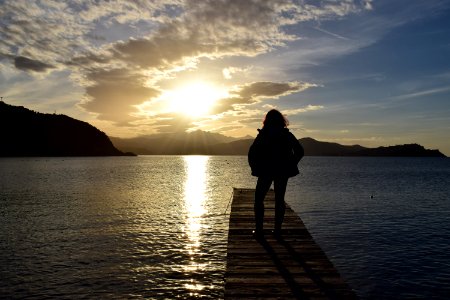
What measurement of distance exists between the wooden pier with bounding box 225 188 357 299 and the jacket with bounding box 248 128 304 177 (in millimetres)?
2161

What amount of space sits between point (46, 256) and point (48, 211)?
1454 centimetres

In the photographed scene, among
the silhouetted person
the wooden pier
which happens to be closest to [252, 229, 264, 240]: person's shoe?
the wooden pier

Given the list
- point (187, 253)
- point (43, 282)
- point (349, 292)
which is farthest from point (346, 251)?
point (43, 282)

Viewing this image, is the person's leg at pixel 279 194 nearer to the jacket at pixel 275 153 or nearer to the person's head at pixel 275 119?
the jacket at pixel 275 153

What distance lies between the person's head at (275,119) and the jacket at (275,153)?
0.11 meters

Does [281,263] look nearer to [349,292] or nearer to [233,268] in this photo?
[233,268]

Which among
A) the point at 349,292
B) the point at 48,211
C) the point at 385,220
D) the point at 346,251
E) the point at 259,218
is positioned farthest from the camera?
the point at 48,211

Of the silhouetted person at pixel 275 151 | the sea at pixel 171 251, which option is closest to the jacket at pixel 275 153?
the silhouetted person at pixel 275 151

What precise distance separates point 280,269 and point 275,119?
3.94m

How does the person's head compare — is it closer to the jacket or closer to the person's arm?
the jacket

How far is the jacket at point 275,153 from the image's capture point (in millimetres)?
10000

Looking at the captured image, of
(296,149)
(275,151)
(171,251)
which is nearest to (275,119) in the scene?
(275,151)

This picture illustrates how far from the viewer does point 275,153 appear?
1005 centimetres

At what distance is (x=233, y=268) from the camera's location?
27.9 feet
